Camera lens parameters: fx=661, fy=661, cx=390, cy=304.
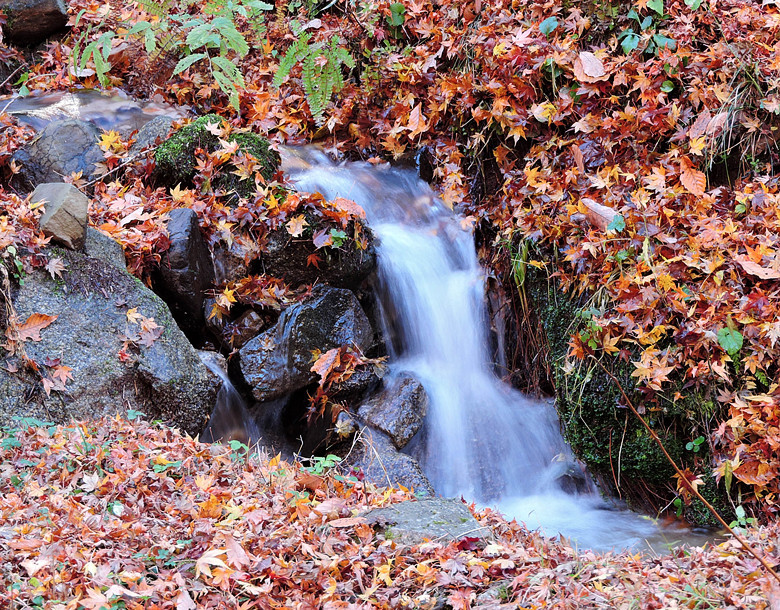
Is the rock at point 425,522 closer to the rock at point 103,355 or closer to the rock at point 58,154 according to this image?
the rock at point 103,355

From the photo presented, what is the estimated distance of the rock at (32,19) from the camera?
7.25 meters

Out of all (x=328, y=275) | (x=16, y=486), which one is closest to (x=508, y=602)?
(x=16, y=486)

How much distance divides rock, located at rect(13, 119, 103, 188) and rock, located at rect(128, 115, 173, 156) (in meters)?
0.31

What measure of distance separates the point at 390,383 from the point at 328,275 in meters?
1.02

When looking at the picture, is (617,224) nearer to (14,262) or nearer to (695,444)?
(695,444)

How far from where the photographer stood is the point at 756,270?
14.1ft

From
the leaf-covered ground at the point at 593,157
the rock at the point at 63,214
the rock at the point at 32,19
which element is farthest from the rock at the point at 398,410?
the rock at the point at 32,19

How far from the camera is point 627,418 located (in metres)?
4.62

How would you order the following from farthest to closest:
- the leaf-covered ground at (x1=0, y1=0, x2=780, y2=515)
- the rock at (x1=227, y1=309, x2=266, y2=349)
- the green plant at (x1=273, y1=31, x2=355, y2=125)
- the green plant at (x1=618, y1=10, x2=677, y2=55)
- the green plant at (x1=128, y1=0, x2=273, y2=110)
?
the green plant at (x1=618, y1=10, x2=677, y2=55) < the rock at (x1=227, y1=309, x2=266, y2=349) < the leaf-covered ground at (x1=0, y1=0, x2=780, y2=515) < the green plant at (x1=273, y1=31, x2=355, y2=125) < the green plant at (x1=128, y1=0, x2=273, y2=110)

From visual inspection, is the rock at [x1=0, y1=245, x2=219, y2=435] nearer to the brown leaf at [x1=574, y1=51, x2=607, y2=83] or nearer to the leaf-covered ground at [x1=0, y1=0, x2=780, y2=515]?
the leaf-covered ground at [x1=0, y1=0, x2=780, y2=515]

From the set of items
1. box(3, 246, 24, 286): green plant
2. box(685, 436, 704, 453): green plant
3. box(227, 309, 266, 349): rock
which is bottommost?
box(685, 436, 704, 453): green plant

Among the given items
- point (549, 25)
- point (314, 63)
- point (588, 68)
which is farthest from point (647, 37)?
point (314, 63)

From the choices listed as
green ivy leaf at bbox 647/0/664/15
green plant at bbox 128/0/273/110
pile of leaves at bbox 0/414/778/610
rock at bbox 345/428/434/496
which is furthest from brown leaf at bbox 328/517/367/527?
green ivy leaf at bbox 647/0/664/15

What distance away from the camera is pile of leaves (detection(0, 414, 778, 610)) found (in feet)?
8.02
